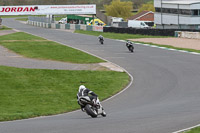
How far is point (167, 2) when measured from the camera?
285 ft

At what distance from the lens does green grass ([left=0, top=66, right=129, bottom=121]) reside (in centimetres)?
2061

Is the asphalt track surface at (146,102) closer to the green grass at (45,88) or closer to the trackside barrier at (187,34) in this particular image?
the green grass at (45,88)

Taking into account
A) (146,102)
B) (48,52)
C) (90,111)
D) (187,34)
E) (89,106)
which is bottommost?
(146,102)

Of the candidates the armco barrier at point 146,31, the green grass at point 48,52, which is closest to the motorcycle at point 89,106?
the green grass at point 48,52

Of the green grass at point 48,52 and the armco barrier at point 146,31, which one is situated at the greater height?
the armco barrier at point 146,31

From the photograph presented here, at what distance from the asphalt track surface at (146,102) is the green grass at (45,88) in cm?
108

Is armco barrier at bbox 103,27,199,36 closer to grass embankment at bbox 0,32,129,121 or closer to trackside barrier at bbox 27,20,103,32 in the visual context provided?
trackside barrier at bbox 27,20,103,32

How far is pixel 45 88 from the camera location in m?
26.5

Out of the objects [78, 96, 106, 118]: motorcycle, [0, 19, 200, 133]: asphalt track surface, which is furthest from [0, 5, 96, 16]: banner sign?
[78, 96, 106, 118]: motorcycle

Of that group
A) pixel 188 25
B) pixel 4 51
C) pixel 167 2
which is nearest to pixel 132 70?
pixel 4 51

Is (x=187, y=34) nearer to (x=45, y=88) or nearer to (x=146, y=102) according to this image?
(x=45, y=88)

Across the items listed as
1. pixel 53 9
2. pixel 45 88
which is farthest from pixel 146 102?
pixel 53 9

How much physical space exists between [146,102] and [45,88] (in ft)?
22.9

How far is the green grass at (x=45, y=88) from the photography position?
67.6 feet
